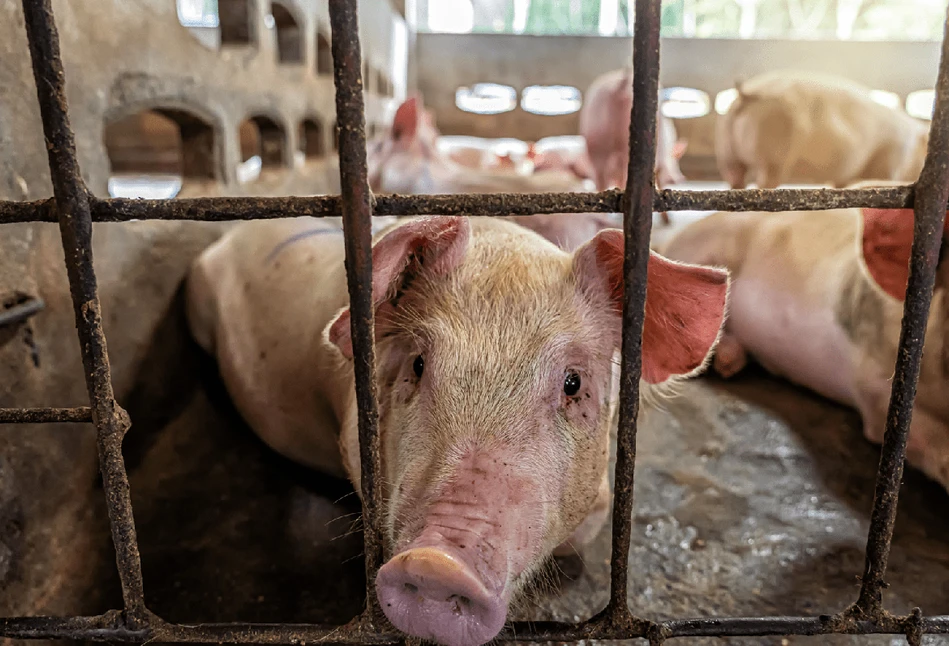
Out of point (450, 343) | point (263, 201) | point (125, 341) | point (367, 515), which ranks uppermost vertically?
point (263, 201)

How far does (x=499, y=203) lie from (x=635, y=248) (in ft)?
0.73

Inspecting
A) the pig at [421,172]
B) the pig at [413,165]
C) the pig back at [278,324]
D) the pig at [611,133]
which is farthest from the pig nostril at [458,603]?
the pig at [611,133]

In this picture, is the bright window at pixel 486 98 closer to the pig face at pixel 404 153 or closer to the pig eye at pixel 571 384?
the pig face at pixel 404 153

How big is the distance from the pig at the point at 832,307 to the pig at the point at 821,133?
157 centimetres

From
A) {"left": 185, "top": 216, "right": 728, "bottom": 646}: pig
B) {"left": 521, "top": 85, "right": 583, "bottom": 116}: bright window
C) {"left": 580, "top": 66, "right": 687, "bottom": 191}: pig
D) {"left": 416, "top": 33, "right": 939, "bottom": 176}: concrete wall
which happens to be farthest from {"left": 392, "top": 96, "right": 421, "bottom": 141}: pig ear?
{"left": 521, "top": 85, "right": 583, "bottom": 116}: bright window

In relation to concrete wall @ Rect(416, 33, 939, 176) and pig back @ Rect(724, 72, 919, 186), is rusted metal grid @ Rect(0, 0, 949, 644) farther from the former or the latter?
concrete wall @ Rect(416, 33, 939, 176)

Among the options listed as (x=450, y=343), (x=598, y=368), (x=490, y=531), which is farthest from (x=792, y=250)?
(x=490, y=531)

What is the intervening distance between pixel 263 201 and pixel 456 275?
1.73 feet

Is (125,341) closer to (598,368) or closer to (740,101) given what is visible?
(598,368)

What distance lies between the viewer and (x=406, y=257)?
147 centimetres

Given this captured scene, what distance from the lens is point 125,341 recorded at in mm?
2229

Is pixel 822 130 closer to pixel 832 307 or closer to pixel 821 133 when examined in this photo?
pixel 821 133

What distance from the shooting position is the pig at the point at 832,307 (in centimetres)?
210

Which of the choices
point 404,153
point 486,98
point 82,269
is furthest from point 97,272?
point 486,98
